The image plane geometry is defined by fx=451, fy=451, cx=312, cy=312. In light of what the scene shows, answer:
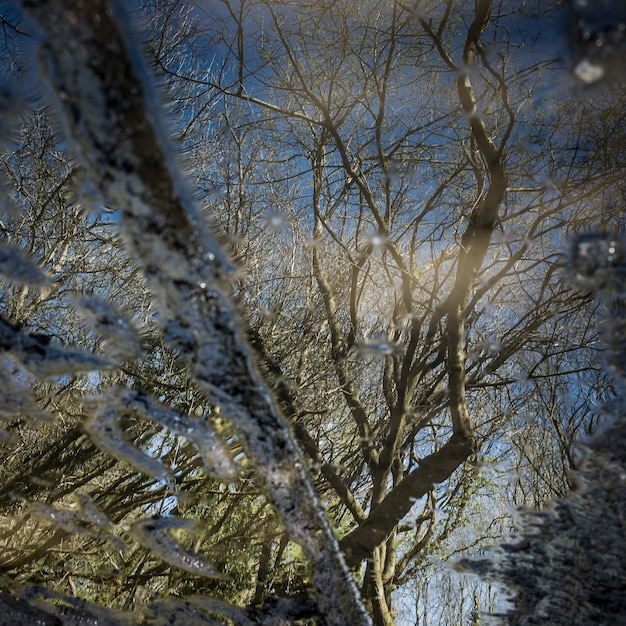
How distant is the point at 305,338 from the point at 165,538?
5.17 ft

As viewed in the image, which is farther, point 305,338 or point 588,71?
point 305,338

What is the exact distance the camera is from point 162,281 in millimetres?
626

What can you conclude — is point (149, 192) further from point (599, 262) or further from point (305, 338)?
point (305, 338)

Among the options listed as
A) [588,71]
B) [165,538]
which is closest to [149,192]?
[588,71]

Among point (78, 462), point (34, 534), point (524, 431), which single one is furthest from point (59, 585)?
point (524, 431)

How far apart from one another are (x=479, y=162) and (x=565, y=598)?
1.99 m

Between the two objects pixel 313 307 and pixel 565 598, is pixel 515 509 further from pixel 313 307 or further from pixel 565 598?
pixel 313 307

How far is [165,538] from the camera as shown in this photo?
1.16 meters

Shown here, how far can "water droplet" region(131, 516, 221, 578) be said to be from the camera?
1.14m

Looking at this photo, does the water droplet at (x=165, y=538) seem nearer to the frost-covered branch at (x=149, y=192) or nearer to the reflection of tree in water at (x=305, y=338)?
the reflection of tree in water at (x=305, y=338)

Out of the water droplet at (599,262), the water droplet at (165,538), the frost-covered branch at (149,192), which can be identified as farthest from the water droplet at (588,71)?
the water droplet at (165,538)

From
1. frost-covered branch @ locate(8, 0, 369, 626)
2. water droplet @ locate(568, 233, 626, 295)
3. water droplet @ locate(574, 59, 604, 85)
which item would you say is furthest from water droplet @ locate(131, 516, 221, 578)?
water droplet @ locate(574, 59, 604, 85)

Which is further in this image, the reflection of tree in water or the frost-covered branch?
the reflection of tree in water

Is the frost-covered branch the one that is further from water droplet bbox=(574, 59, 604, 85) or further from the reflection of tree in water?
water droplet bbox=(574, 59, 604, 85)
